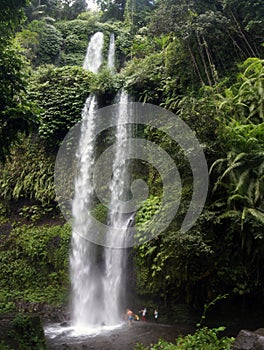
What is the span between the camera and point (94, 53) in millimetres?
21938

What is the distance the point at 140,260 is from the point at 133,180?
3022mm

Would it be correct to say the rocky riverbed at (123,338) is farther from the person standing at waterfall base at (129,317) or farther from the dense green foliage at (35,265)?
the dense green foliage at (35,265)

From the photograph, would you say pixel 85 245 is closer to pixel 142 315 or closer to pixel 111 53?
pixel 142 315

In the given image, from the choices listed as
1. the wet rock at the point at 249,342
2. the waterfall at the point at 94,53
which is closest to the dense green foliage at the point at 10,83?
the wet rock at the point at 249,342

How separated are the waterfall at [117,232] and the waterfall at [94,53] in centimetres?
915

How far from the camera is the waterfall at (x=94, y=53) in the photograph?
68.6 feet

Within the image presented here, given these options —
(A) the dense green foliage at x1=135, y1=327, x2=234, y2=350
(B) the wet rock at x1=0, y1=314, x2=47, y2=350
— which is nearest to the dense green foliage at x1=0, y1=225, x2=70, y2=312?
(B) the wet rock at x1=0, y1=314, x2=47, y2=350

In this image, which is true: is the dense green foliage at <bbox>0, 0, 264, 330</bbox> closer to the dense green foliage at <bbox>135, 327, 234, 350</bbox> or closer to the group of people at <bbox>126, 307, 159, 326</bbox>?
the dense green foliage at <bbox>135, 327, 234, 350</bbox>

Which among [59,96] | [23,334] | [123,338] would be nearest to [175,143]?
[123,338]

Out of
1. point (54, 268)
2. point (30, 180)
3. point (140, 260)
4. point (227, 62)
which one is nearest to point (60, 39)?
point (30, 180)

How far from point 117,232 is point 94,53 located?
607 inches

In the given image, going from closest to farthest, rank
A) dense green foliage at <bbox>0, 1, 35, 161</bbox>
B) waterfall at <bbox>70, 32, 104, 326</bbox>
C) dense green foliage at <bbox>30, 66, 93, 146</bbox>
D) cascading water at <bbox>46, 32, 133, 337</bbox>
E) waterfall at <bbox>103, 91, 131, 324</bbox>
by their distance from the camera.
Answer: dense green foliage at <bbox>0, 1, 35, 161</bbox> < cascading water at <bbox>46, 32, 133, 337</bbox> < waterfall at <bbox>103, 91, 131, 324</bbox> < waterfall at <bbox>70, 32, 104, 326</bbox> < dense green foliage at <bbox>30, 66, 93, 146</bbox>

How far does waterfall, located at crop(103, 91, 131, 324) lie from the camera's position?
9.05 metres

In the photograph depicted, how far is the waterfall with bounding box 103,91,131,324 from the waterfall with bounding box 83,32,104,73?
915 cm
